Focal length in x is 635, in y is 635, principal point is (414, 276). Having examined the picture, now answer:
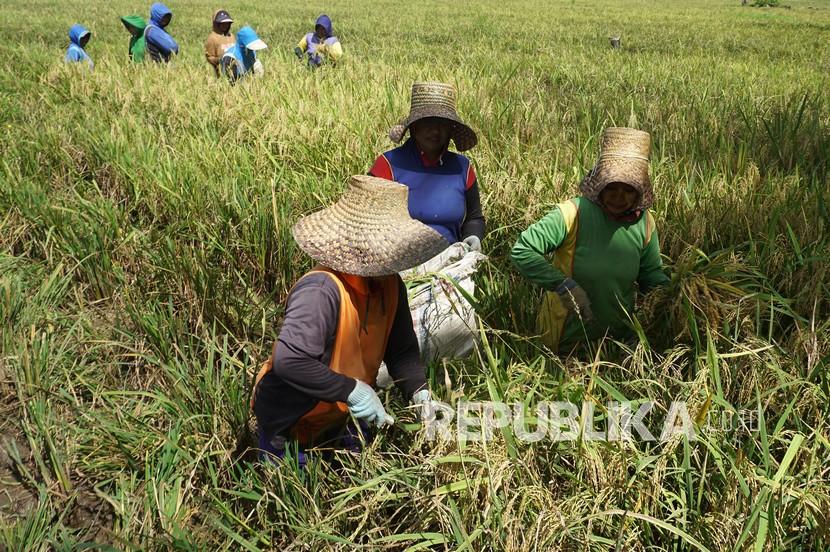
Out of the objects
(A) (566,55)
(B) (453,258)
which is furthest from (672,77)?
(B) (453,258)

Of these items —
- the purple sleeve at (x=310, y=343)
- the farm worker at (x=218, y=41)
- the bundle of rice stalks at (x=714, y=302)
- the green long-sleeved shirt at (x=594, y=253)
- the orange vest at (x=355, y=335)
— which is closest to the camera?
the purple sleeve at (x=310, y=343)

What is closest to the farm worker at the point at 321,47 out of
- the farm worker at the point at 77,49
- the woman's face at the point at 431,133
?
the farm worker at the point at 77,49

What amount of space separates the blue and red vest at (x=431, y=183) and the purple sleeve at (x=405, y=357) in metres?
0.96

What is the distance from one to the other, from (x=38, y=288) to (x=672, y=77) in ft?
20.3

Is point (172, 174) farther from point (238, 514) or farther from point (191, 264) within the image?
point (238, 514)

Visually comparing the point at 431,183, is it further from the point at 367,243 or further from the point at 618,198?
the point at 367,243

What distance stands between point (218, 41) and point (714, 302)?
21.1 ft

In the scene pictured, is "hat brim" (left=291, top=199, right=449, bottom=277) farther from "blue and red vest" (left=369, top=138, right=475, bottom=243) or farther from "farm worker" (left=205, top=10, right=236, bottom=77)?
"farm worker" (left=205, top=10, right=236, bottom=77)

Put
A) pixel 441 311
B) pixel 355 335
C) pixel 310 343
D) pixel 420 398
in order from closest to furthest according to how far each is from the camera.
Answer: pixel 310 343 → pixel 355 335 → pixel 420 398 → pixel 441 311

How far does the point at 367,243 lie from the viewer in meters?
1.65

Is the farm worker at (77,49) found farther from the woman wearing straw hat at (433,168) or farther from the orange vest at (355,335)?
the orange vest at (355,335)

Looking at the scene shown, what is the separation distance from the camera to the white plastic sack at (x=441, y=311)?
7.95 feet

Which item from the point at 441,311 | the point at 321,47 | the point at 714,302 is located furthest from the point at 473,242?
the point at 321,47

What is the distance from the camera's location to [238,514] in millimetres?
1871
